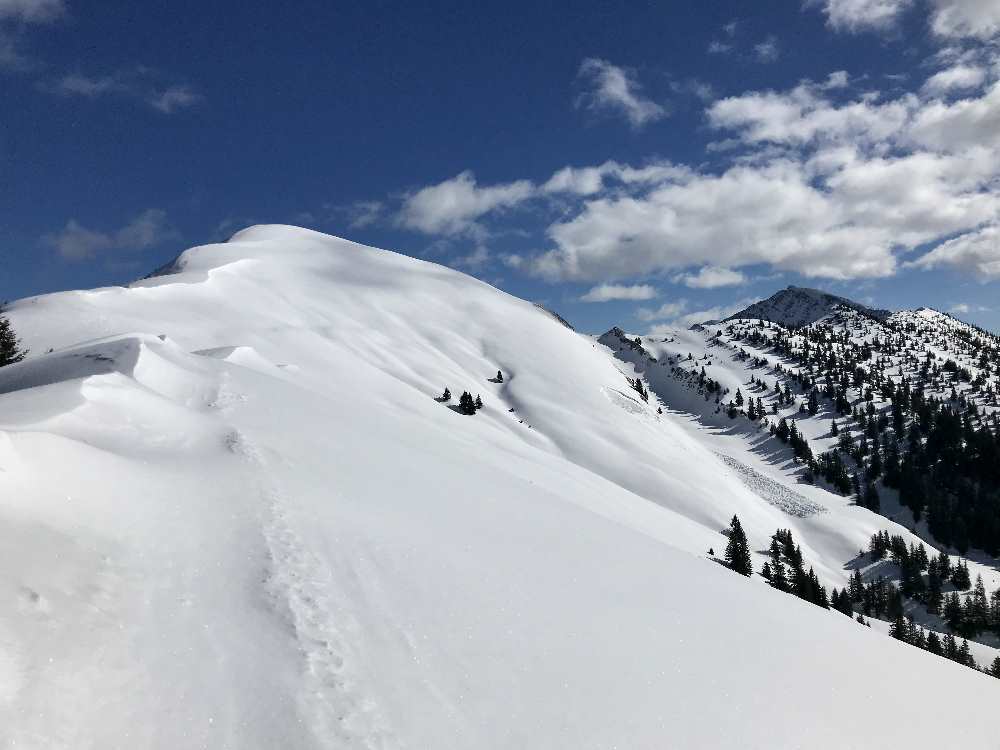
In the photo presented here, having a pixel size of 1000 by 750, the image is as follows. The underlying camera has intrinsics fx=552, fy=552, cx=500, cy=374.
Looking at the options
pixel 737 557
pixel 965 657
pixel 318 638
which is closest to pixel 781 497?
pixel 965 657

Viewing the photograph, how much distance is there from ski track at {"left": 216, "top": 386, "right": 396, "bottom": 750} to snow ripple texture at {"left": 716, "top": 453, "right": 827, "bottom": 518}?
496ft

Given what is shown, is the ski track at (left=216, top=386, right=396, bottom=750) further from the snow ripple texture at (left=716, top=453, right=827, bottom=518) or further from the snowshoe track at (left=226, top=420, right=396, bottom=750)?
the snow ripple texture at (left=716, top=453, right=827, bottom=518)

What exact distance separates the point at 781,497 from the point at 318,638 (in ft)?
539

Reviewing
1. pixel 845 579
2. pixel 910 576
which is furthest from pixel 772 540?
pixel 910 576

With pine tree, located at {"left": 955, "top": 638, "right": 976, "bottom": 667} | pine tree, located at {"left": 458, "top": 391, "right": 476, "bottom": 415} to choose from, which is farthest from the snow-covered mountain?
pine tree, located at {"left": 955, "top": 638, "right": 976, "bottom": 667}

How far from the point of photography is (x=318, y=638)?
10.9 m

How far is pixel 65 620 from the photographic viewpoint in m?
9.57

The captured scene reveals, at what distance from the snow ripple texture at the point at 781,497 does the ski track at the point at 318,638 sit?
15108 cm

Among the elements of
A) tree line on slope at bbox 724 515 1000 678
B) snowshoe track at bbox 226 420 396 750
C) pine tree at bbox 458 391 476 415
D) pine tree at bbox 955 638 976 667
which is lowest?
pine tree at bbox 955 638 976 667

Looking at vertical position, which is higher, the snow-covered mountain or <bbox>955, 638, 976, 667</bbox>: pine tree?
the snow-covered mountain

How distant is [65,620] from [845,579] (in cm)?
13939

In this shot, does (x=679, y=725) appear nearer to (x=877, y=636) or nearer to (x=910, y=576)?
(x=877, y=636)

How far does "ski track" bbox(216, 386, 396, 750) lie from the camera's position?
29.1ft

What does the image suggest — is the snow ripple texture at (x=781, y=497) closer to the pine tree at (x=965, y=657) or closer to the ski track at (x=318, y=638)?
the pine tree at (x=965, y=657)
